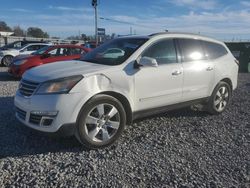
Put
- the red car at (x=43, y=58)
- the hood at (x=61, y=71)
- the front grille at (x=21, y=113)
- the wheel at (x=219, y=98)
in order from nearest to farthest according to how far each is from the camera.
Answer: the hood at (x=61, y=71) < the front grille at (x=21, y=113) < the wheel at (x=219, y=98) < the red car at (x=43, y=58)

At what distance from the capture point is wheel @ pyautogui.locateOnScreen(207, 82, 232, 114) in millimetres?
6077

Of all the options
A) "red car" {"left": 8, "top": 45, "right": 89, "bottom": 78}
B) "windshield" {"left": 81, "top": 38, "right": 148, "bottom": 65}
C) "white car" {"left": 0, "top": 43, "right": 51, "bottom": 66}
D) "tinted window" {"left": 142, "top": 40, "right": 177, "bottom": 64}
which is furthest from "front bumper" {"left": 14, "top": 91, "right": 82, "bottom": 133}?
"white car" {"left": 0, "top": 43, "right": 51, "bottom": 66}

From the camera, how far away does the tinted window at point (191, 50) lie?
5375mm

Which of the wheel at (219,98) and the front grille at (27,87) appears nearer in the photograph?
the front grille at (27,87)

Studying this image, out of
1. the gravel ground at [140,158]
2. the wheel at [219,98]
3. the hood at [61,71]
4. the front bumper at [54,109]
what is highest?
the hood at [61,71]

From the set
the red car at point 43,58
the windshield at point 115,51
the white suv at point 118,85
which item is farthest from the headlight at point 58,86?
the red car at point 43,58

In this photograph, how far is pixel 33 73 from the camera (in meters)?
4.42

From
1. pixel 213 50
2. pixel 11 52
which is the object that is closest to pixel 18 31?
pixel 11 52

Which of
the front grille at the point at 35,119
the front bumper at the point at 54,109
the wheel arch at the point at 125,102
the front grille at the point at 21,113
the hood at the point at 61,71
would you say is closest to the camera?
the front bumper at the point at 54,109

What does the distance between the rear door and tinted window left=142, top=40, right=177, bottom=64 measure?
235mm

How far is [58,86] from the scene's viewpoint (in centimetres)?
398

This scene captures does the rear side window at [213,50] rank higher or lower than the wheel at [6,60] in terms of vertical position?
higher

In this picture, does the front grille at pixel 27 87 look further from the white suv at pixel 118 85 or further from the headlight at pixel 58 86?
the headlight at pixel 58 86

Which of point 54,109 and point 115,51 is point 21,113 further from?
point 115,51
